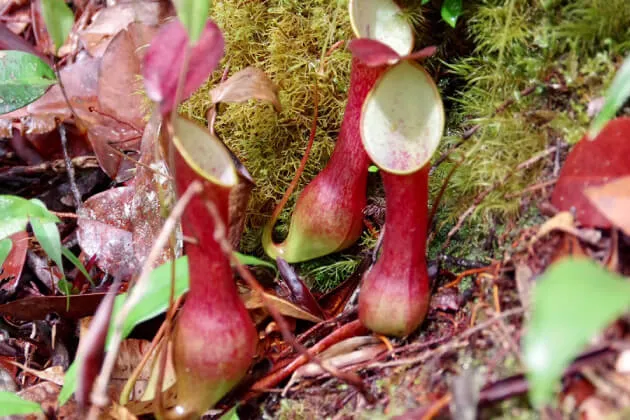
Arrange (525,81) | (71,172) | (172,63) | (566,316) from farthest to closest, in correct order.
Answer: (71,172) → (525,81) → (172,63) → (566,316)

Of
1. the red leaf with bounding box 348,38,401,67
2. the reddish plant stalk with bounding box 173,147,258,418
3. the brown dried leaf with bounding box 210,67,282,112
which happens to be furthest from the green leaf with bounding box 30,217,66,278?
the red leaf with bounding box 348,38,401,67

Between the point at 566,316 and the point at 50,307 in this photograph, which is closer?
the point at 566,316

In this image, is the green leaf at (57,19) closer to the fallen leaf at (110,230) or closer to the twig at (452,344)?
the fallen leaf at (110,230)

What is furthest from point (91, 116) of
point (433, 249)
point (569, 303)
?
point (569, 303)

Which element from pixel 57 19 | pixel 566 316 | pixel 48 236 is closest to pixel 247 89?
pixel 57 19

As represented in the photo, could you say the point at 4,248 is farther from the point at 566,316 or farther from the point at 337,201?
the point at 566,316

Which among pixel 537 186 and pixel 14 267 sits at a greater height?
pixel 537 186
